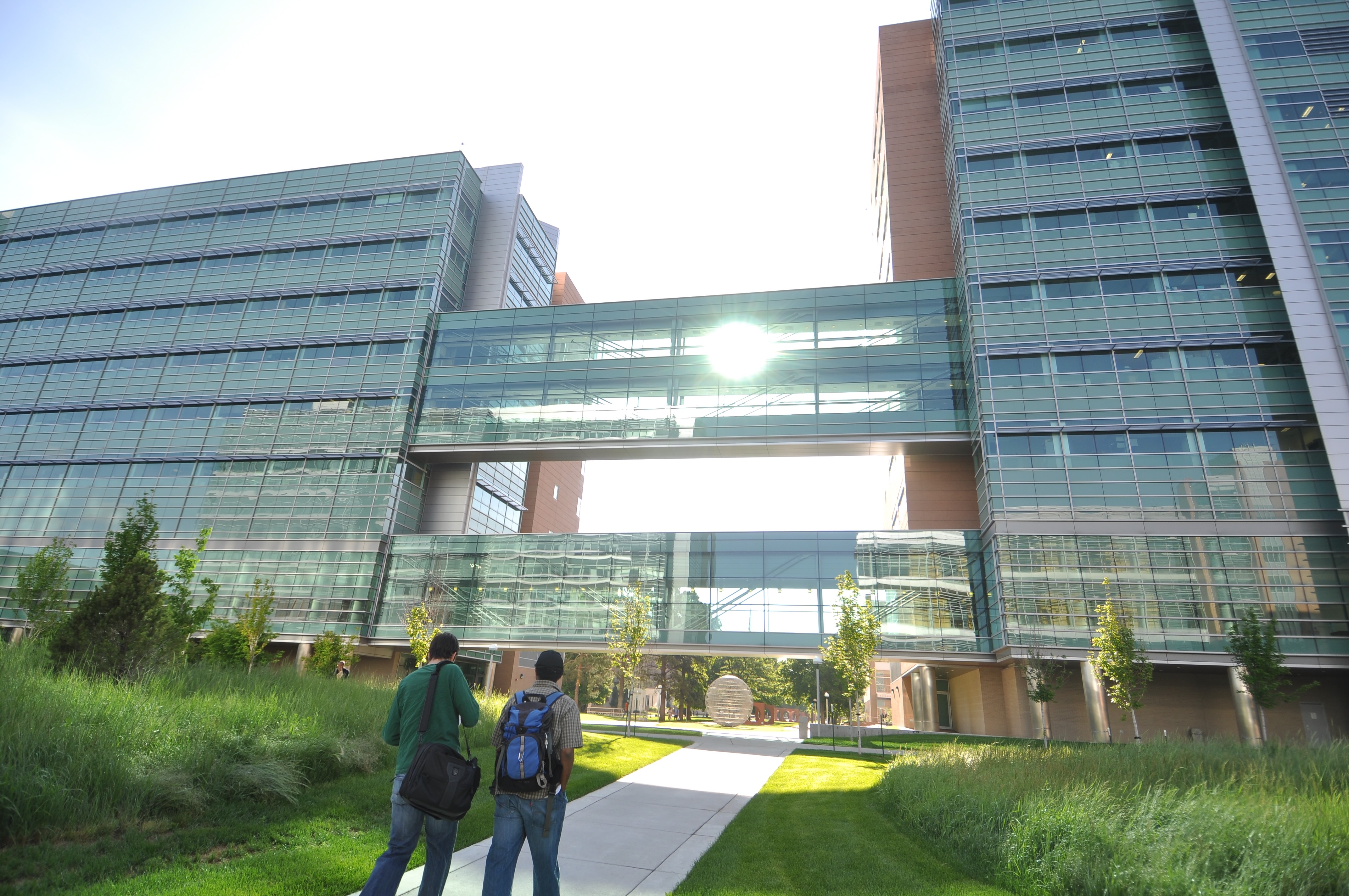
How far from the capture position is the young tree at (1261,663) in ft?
81.8

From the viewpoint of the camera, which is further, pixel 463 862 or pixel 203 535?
pixel 203 535

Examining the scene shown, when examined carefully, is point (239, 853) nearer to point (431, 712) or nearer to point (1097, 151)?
point (431, 712)

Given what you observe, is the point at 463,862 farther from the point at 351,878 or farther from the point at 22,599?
the point at 22,599

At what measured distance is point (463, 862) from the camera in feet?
25.3

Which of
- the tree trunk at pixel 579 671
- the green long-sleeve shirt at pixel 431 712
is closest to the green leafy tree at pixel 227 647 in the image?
the green long-sleeve shirt at pixel 431 712

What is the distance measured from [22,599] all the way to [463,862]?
30.3m

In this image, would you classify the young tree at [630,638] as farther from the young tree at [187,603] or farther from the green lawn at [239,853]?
the green lawn at [239,853]

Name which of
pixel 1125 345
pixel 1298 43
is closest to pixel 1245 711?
pixel 1125 345

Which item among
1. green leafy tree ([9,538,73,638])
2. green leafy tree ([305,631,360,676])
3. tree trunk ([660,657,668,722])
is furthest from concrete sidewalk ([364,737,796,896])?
tree trunk ([660,657,668,722])

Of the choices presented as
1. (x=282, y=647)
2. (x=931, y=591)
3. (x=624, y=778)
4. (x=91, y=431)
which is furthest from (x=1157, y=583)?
(x=91, y=431)

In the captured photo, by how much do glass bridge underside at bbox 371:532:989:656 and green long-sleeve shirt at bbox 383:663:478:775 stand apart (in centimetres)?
2843

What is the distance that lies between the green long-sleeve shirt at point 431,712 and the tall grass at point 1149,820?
245 inches

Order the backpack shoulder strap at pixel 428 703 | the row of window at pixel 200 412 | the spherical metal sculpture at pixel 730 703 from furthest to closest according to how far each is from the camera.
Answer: the spherical metal sculpture at pixel 730 703 → the row of window at pixel 200 412 → the backpack shoulder strap at pixel 428 703

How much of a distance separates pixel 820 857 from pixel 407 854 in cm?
558
